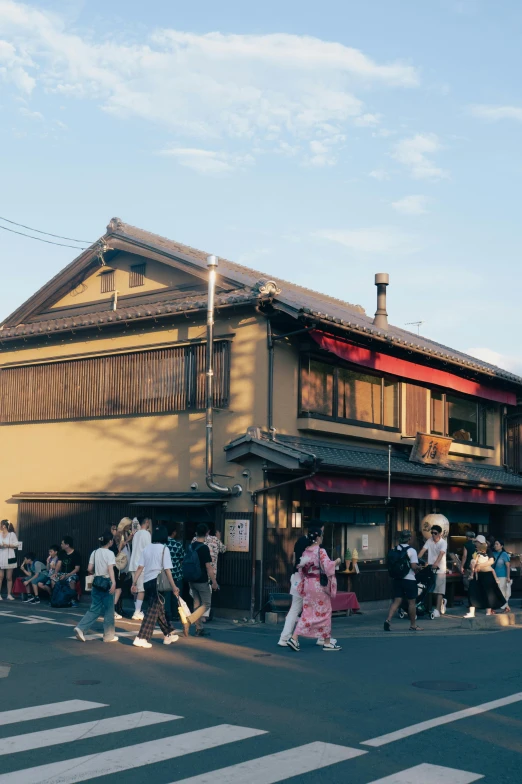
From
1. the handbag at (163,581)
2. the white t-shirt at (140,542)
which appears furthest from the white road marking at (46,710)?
the white t-shirt at (140,542)

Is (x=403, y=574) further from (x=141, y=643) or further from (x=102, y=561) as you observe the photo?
(x=102, y=561)

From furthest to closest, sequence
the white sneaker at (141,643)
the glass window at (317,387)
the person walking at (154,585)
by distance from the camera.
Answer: the glass window at (317,387) → the person walking at (154,585) → the white sneaker at (141,643)

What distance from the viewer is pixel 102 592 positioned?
1332 centimetres

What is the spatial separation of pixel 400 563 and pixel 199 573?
3646 millimetres

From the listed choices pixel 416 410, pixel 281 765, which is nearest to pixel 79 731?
pixel 281 765

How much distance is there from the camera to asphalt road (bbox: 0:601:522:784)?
645cm

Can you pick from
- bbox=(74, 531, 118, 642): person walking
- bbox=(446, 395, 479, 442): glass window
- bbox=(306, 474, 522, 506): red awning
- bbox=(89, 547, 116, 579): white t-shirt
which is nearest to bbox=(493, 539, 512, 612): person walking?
bbox=(306, 474, 522, 506): red awning

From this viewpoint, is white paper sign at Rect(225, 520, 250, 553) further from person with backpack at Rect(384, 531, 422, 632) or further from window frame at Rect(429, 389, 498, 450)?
window frame at Rect(429, 389, 498, 450)

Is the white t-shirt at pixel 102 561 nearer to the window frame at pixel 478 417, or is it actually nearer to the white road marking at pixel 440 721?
the white road marking at pixel 440 721

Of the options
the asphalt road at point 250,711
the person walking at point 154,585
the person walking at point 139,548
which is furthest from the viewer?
the person walking at point 139,548

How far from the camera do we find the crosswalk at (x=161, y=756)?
243 inches

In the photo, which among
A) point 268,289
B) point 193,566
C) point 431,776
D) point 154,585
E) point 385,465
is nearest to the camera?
A: point 431,776

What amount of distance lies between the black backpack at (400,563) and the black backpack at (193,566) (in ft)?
11.3

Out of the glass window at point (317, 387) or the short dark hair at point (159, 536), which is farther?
the glass window at point (317, 387)
